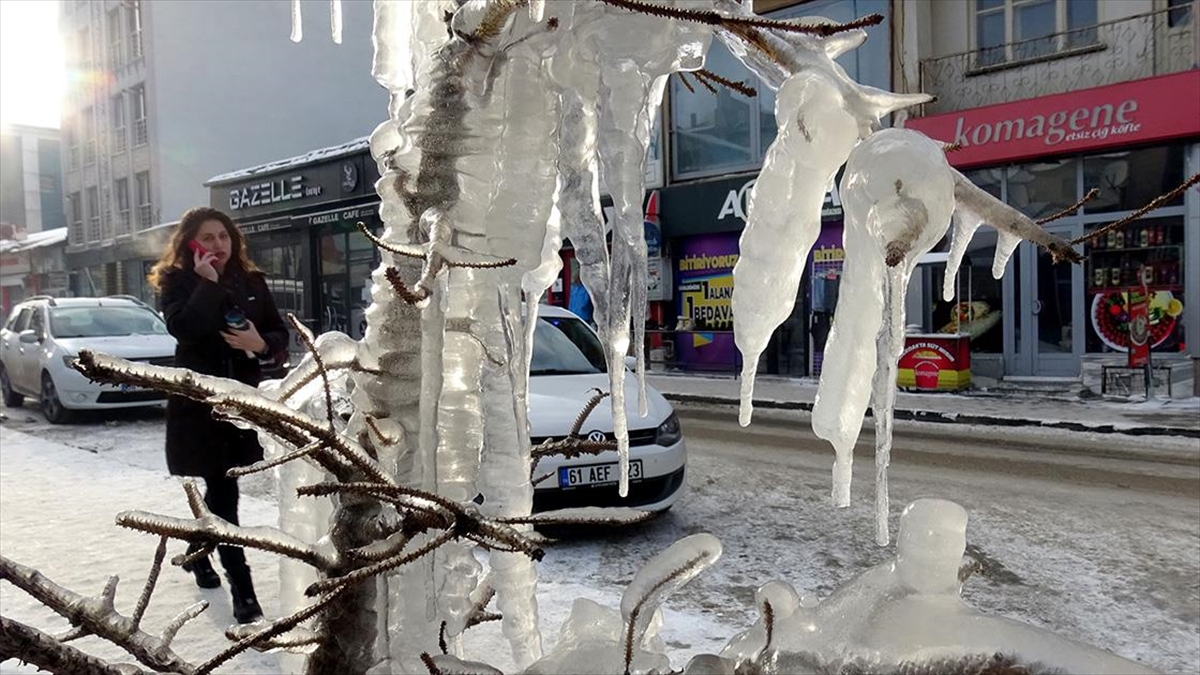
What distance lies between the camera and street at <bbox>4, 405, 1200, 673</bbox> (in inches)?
158

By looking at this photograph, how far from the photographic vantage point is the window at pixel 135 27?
33.3 m

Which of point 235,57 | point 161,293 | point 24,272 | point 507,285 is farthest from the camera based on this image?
point 24,272

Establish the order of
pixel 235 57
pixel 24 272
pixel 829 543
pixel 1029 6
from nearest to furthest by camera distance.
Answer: pixel 829 543 < pixel 1029 6 < pixel 235 57 < pixel 24 272

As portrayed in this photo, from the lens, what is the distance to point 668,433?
5941 mm

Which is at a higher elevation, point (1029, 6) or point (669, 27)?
point (1029, 6)

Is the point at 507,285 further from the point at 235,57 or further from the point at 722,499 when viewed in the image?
the point at 235,57

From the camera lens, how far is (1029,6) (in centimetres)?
1459

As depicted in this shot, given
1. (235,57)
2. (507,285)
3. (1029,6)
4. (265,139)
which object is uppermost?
(235,57)

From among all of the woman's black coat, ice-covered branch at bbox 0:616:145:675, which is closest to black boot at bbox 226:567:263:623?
the woman's black coat

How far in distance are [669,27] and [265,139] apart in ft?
123

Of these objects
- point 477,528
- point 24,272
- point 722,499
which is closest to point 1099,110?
point 722,499

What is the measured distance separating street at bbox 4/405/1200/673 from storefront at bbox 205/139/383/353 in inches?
581

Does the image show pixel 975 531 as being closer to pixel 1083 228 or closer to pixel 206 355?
pixel 206 355

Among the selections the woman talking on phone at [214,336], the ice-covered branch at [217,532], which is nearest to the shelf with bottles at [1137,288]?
the woman talking on phone at [214,336]
